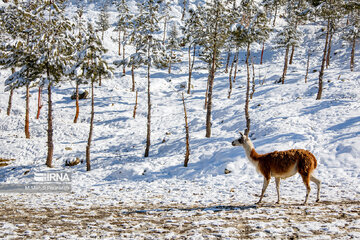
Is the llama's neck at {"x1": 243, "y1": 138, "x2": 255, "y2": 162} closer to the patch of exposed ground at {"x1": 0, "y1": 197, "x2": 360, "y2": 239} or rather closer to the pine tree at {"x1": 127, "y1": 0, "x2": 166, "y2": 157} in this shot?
the patch of exposed ground at {"x1": 0, "y1": 197, "x2": 360, "y2": 239}

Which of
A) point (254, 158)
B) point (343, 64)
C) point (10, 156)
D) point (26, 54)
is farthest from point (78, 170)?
point (343, 64)

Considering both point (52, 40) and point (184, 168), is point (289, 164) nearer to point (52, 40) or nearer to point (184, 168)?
point (184, 168)

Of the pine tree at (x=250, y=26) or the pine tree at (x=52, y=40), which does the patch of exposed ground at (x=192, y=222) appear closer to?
the pine tree at (x=52, y=40)

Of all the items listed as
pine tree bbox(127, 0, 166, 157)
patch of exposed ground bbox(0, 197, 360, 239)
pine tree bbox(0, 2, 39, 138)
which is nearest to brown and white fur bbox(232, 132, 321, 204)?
patch of exposed ground bbox(0, 197, 360, 239)

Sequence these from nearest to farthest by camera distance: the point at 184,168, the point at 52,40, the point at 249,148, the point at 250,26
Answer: the point at 249,148
the point at 184,168
the point at 52,40
the point at 250,26

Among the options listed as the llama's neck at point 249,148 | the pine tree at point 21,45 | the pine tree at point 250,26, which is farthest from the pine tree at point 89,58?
the llama's neck at point 249,148

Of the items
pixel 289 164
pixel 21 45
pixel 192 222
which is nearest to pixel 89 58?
pixel 21 45

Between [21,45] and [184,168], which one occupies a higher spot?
[21,45]

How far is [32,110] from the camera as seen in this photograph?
36531 mm

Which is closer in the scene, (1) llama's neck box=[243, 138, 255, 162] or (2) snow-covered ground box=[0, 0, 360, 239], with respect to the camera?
(2) snow-covered ground box=[0, 0, 360, 239]

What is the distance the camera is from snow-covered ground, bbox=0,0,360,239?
629 cm

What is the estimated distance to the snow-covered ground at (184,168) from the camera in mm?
6293

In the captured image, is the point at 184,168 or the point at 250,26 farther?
the point at 250,26

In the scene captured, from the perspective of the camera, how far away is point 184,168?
17.8m
